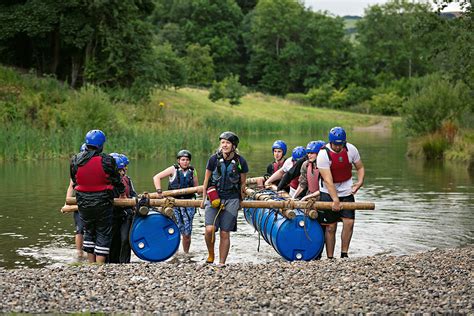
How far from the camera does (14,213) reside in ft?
69.6

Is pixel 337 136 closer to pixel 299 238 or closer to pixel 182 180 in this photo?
pixel 299 238

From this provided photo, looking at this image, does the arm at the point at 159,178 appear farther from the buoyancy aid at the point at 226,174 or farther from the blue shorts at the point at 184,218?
the buoyancy aid at the point at 226,174

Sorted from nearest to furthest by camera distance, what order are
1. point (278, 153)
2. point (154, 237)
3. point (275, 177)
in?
point (154, 237)
point (275, 177)
point (278, 153)

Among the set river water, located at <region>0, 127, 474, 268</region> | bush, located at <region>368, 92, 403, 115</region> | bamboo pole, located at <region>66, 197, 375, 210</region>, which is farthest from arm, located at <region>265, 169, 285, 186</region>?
bush, located at <region>368, 92, 403, 115</region>

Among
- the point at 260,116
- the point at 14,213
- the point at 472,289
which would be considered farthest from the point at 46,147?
the point at 260,116

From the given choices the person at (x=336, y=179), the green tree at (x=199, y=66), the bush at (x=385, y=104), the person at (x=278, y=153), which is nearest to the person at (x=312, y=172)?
the person at (x=336, y=179)

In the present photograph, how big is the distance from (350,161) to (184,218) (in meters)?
3.31

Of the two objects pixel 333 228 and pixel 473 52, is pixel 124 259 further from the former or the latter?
pixel 473 52

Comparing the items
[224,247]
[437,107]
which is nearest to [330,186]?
[224,247]

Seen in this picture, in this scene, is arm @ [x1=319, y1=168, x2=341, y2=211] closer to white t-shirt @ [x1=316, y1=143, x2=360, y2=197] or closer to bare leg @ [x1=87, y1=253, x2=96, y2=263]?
white t-shirt @ [x1=316, y1=143, x2=360, y2=197]

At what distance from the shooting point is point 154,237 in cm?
1370

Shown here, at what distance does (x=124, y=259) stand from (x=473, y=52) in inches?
632

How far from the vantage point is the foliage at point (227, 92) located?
267 feet

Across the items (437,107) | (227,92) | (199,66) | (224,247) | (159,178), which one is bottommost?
(224,247)
